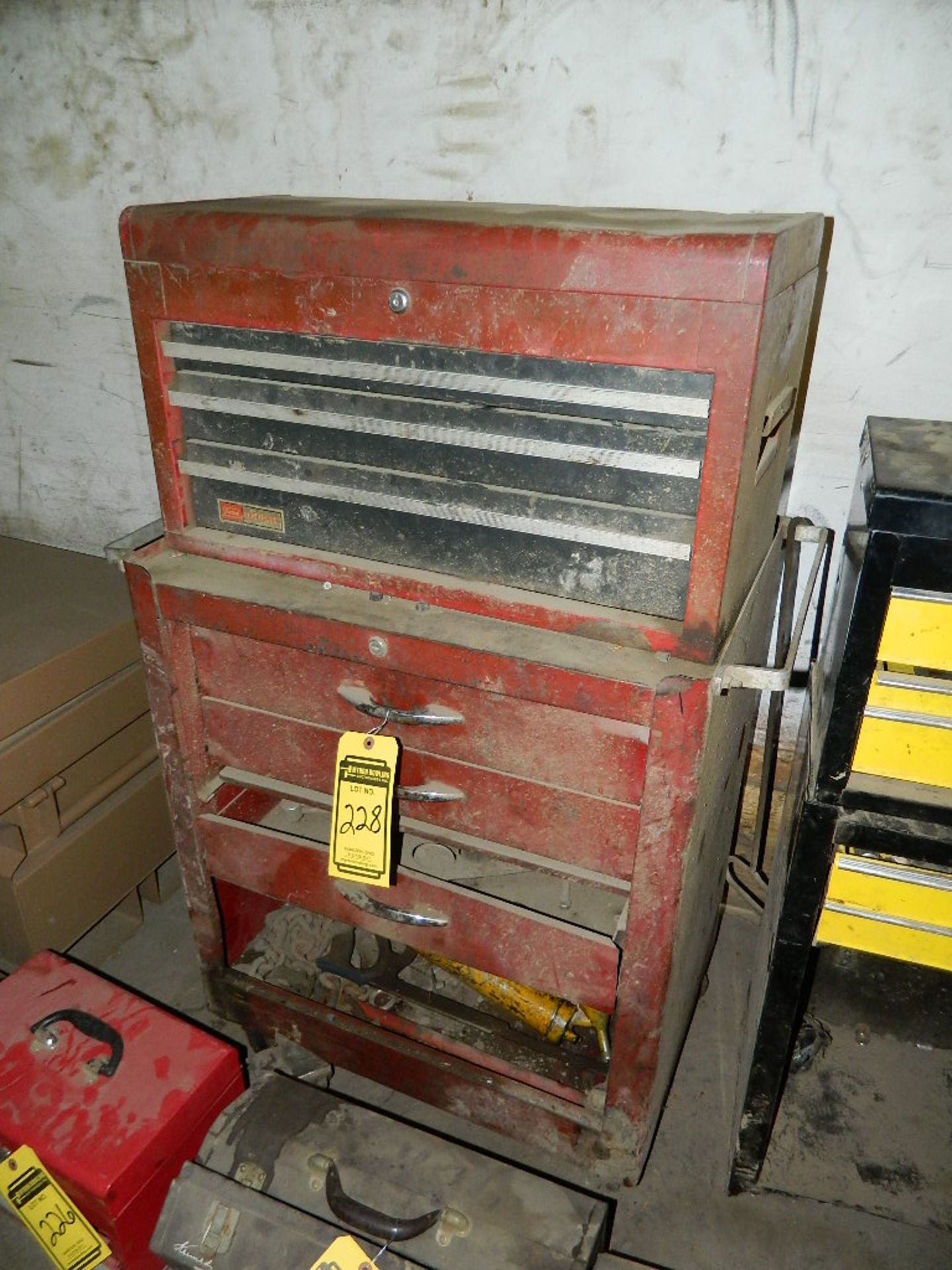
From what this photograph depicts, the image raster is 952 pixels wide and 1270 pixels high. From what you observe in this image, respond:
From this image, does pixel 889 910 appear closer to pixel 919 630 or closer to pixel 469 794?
pixel 919 630

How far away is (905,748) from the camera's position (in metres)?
0.98

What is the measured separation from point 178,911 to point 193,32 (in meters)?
1.71

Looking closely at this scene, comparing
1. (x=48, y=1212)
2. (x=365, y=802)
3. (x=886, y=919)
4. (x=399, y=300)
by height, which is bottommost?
(x=48, y=1212)

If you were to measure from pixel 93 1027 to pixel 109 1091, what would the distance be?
11 centimetres

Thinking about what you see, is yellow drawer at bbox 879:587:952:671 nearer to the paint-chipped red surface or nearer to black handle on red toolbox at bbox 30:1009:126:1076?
the paint-chipped red surface

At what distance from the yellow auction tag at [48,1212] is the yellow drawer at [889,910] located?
106 cm

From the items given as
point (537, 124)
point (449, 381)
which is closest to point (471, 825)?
point (449, 381)

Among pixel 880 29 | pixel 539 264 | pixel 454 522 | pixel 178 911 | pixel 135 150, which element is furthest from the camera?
pixel 178 911

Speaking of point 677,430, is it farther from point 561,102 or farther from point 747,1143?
point 747,1143

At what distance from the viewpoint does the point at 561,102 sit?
4.29 ft

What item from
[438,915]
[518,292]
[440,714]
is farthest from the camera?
[438,915]

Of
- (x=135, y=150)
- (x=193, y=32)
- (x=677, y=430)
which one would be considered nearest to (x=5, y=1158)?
(x=677, y=430)

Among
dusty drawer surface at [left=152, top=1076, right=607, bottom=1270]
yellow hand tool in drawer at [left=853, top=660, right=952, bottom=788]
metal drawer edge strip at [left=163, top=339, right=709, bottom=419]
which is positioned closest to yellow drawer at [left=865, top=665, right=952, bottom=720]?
yellow hand tool in drawer at [left=853, top=660, right=952, bottom=788]

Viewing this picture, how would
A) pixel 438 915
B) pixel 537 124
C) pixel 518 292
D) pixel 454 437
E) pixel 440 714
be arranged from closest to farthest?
pixel 518 292 < pixel 454 437 < pixel 440 714 < pixel 438 915 < pixel 537 124
